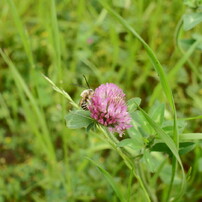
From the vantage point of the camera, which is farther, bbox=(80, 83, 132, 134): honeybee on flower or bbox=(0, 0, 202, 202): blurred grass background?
bbox=(0, 0, 202, 202): blurred grass background

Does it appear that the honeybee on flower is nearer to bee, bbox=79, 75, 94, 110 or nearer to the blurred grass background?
bee, bbox=79, 75, 94, 110

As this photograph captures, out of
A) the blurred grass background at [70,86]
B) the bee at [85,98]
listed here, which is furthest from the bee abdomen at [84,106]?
the blurred grass background at [70,86]

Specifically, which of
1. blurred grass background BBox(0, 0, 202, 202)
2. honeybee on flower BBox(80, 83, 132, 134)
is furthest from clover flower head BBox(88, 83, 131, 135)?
blurred grass background BBox(0, 0, 202, 202)

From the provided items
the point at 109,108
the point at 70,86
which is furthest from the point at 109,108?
the point at 70,86

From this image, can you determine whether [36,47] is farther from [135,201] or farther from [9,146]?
[135,201]

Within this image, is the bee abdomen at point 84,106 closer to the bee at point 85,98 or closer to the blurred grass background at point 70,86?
the bee at point 85,98

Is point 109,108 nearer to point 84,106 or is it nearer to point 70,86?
point 84,106

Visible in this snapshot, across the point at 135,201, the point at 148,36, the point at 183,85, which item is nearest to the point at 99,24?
the point at 148,36

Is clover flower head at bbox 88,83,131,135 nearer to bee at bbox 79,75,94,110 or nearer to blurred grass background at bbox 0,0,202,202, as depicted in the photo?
bee at bbox 79,75,94,110

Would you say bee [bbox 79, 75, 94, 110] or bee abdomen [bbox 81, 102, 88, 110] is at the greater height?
bee [bbox 79, 75, 94, 110]
